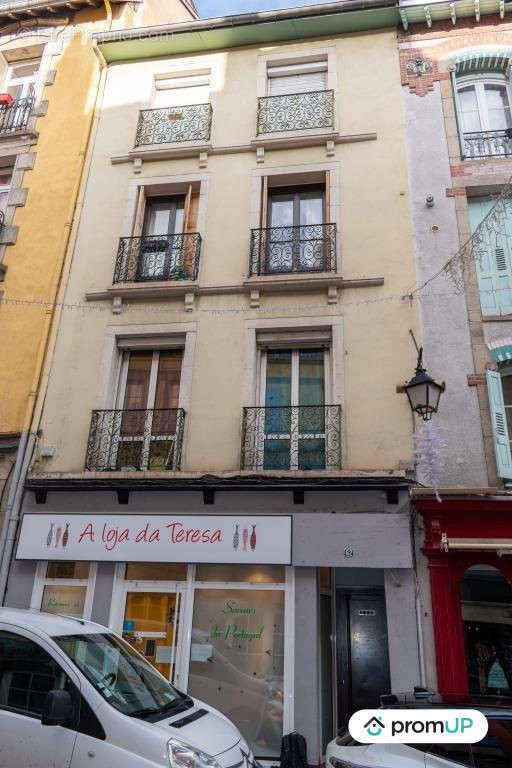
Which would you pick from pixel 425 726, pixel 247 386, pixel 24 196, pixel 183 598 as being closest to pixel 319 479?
pixel 247 386

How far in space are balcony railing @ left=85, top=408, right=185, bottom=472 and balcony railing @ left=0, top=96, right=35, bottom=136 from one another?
6.98 m

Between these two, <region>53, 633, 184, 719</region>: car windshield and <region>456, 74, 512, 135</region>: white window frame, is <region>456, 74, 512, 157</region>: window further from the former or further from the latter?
<region>53, 633, 184, 719</region>: car windshield

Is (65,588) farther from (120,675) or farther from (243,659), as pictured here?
(120,675)

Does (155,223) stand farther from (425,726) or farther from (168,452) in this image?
(425,726)

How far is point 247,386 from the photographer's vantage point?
28.4ft

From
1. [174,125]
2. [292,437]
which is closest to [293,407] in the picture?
[292,437]

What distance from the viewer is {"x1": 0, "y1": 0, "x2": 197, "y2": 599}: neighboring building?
365 inches

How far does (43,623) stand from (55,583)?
4086mm

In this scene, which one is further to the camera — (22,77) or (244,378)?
(22,77)

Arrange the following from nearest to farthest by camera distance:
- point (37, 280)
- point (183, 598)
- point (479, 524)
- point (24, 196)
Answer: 1. point (479, 524)
2. point (183, 598)
3. point (37, 280)
4. point (24, 196)

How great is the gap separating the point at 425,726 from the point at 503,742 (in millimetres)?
624

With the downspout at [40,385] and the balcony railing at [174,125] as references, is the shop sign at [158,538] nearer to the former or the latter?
the downspout at [40,385]

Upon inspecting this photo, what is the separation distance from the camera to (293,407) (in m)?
8.34

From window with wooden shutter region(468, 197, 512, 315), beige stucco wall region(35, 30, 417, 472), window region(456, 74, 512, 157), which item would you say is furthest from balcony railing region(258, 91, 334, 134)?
window with wooden shutter region(468, 197, 512, 315)
